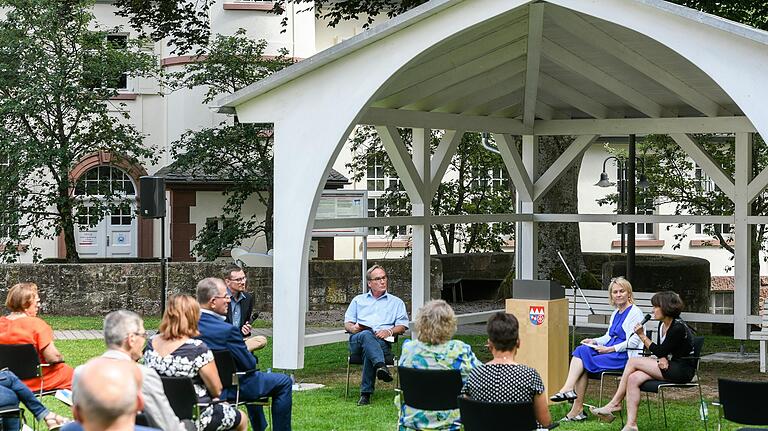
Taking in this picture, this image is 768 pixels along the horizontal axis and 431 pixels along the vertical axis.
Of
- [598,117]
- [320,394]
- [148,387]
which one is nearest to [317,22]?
[598,117]

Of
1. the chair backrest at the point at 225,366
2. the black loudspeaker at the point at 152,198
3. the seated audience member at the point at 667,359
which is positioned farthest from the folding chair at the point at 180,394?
the black loudspeaker at the point at 152,198

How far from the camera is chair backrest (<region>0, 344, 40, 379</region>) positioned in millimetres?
8641

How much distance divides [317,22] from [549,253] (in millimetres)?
11456

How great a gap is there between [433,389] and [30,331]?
2.97 m

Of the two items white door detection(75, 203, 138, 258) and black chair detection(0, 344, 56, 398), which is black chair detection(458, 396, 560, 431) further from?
white door detection(75, 203, 138, 258)

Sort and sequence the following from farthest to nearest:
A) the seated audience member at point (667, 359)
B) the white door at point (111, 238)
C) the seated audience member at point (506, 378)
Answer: the white door at point (111, 238)
the seated audience member at point (667, 359)
the seated audience member at point (506, 378)

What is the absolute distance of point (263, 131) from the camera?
22.5 metres

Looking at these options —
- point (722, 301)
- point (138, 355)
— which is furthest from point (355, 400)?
point (722, 301)

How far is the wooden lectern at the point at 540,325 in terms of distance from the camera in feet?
34.3

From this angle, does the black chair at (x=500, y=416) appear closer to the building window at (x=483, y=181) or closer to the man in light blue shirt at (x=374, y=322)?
the man in light blue shirt at (x=374, y=322)

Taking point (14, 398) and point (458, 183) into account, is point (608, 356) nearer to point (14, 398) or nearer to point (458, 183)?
point (14, 398)

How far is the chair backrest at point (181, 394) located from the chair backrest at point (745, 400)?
2.96 m

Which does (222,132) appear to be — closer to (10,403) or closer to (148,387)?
(10,403)

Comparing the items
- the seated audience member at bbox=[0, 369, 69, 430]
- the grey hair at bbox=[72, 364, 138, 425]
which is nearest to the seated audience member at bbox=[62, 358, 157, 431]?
the grey hair at bbox=[72, 364, 138, 425]
